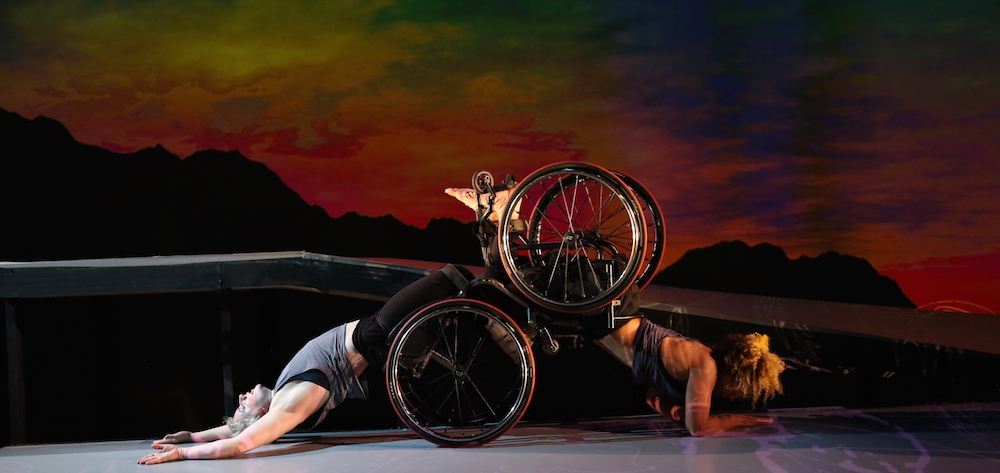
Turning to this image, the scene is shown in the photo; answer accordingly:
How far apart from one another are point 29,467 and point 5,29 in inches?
113

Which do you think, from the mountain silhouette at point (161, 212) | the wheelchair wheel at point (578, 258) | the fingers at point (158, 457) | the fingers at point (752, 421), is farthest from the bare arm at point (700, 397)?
the fingers at point (158, 457)

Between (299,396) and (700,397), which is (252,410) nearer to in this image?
(299,396)

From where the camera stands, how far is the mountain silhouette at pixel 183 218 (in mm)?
4488

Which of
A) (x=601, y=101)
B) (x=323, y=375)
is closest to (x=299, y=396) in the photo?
(x=323, y=375)

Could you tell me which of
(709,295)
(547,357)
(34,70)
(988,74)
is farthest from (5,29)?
(988,74)

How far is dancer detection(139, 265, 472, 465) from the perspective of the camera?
3088 millimetres

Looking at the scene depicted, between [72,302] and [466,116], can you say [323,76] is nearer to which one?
[466,116]

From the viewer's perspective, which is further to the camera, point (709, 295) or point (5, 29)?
point (5, 29)

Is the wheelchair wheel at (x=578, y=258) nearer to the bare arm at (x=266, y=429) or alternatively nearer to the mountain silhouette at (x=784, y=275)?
the bare arm at (x=266, y=429)

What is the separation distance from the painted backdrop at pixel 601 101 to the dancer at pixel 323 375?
1372 mm

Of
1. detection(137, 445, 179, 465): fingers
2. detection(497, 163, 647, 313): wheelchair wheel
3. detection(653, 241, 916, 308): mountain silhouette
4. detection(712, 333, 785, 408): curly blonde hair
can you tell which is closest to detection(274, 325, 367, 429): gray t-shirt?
detection(137, 445, 179, 465): fingers

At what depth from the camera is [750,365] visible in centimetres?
310

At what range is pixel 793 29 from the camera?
14.4 feet

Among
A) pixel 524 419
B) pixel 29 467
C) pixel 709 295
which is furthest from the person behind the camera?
pixel 524 419
